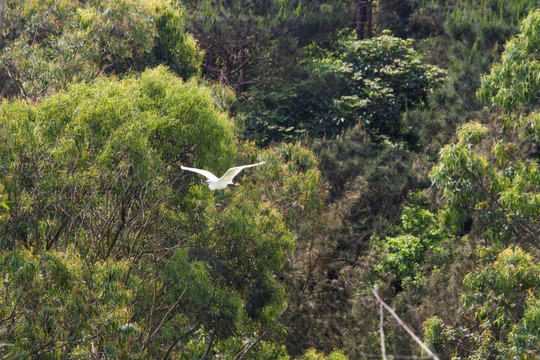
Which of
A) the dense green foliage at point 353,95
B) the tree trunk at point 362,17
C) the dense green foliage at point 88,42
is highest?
the dense green foliage at point 88,42

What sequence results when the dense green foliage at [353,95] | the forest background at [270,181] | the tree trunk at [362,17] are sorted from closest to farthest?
the forest background at [270,181], the dense green foliage at [353,95], the tree trunk at [362,17]

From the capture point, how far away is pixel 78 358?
7.88 meters

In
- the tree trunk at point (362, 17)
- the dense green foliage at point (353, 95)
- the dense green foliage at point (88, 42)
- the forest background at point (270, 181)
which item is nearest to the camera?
the forest background at point (270, 181)

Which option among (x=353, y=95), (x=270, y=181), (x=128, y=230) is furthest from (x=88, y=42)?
(x=353, y=95)

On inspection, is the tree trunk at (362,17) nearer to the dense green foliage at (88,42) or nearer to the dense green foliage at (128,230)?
the dense green foliage at (88,42)

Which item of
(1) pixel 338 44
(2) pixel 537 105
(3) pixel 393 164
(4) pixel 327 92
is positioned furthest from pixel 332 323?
(1) pixel 338 44

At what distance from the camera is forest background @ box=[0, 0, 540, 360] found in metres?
9.56

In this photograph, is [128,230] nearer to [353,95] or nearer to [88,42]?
[88,42]

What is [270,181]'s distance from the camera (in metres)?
14.9

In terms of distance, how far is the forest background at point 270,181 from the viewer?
9562 mm

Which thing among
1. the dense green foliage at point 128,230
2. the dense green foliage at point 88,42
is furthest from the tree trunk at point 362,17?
the dense green foliage at point 128,230

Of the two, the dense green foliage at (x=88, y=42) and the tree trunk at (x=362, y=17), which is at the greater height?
the dense green foliage at (x=88, y=42)

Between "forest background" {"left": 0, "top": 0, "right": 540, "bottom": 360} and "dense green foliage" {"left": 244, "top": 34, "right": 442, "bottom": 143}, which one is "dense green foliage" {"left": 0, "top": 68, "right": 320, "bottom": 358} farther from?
"dense green foliage" {"left": 244, "top": 34, "right": 442, "bottom": 143}

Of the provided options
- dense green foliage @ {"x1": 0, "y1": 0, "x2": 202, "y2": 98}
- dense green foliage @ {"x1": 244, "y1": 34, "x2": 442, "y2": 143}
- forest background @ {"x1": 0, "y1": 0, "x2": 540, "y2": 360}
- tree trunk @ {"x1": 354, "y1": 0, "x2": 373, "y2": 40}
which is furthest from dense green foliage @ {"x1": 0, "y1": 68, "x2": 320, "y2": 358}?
tree trunk @ {"x1": 354, "y1": 0, "x2": 373, "y2": 40}
